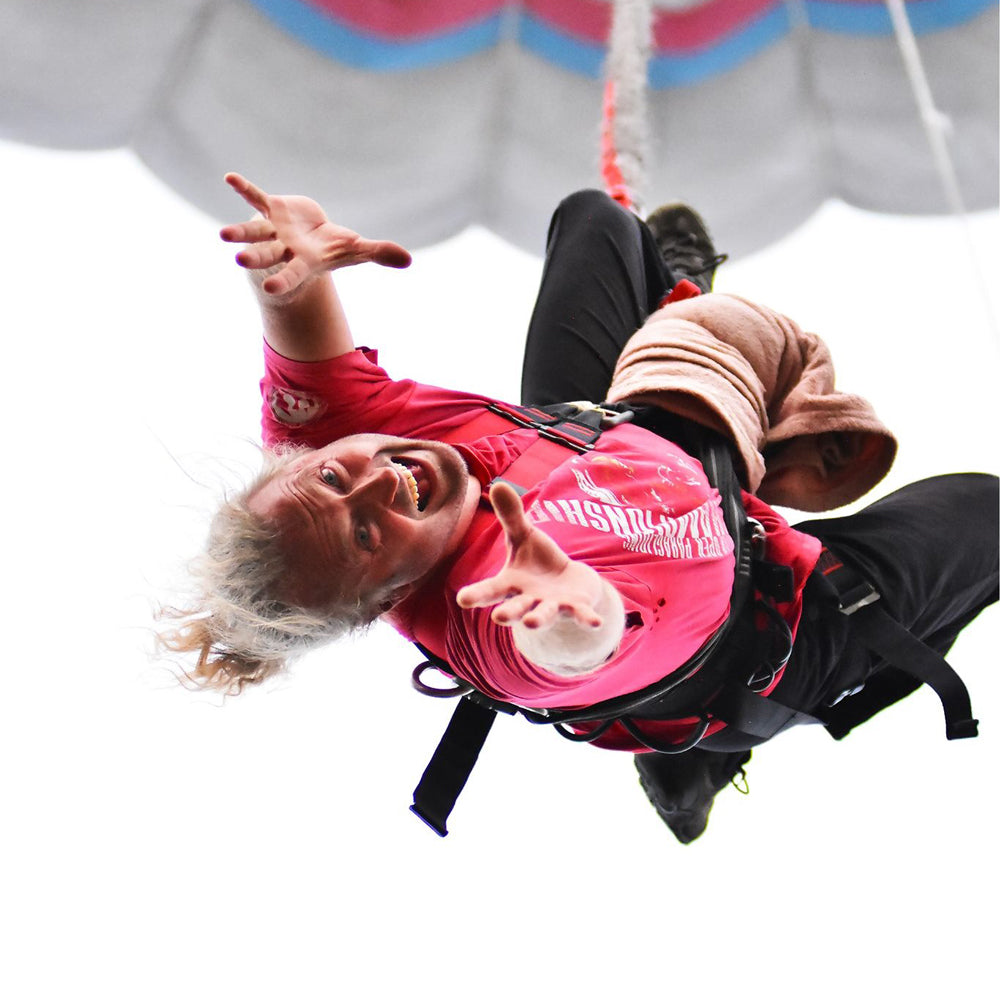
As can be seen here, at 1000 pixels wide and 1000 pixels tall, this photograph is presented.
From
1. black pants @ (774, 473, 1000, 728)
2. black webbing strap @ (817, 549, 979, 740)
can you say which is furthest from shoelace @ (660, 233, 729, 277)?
black webbing strap @ (817, 549, 979, 740)

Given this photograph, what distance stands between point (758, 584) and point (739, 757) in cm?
27

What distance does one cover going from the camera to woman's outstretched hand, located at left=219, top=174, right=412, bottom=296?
694mm

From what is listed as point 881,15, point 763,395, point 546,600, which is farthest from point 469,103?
point 546,600

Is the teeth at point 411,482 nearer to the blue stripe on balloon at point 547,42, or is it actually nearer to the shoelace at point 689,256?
the shoelace at point 689,256

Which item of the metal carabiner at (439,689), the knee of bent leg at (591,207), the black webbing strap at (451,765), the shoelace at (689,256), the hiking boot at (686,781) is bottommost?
the hiking boot at (686,781)

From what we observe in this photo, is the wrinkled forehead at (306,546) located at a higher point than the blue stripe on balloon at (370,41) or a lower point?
lower

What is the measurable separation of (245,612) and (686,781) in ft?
1.62

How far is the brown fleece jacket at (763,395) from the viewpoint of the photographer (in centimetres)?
85

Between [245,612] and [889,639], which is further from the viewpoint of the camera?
[889,639]

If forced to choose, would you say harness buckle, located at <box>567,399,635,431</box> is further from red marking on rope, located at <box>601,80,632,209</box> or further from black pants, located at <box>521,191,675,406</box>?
red marking on rope, located at <box>601,80,632,209</box>

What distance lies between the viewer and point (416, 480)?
726 millimetres

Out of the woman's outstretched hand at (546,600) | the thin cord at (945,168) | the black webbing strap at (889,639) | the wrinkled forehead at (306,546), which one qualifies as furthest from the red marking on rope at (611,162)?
the woman's outstretched hand at (546,600)

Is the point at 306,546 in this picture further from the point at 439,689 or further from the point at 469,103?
the point at 469,103

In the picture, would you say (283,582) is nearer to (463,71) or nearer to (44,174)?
(44,174)
